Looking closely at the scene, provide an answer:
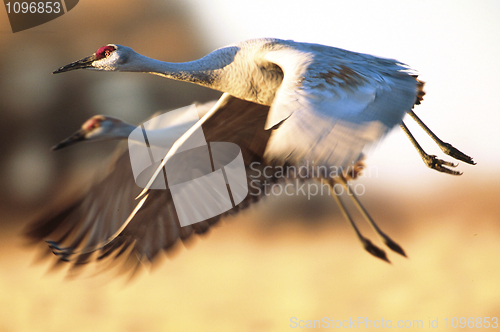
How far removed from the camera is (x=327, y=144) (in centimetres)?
67

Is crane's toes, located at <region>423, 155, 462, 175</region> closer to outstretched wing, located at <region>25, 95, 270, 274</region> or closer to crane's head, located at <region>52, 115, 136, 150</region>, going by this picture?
outstretched wing, located at <region>25, 95, 270, 274</region>

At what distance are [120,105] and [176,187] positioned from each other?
1099 mm

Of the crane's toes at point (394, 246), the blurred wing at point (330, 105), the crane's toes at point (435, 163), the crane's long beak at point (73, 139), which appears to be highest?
the blurred wing at point (330, 105)

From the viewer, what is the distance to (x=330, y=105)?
0.75 m

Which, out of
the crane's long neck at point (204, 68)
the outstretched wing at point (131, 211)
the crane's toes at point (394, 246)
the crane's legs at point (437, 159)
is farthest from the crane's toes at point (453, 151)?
the crane's long neck at point (204, 68)

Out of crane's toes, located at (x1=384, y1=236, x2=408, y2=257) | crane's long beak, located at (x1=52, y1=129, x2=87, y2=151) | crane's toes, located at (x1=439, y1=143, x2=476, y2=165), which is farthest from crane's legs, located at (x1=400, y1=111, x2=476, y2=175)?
crane's long beak, located at (x1=52, y1=129, x2=87, y2=151)

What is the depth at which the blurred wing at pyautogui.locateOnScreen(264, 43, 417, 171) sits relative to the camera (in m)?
0.67

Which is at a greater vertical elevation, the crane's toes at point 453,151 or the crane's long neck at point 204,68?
the crane's long neck at point 204,68

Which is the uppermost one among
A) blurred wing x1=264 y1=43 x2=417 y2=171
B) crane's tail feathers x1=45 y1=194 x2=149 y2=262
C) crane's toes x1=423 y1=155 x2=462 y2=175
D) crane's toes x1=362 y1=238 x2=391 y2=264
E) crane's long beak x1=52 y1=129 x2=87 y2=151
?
blurred wing x1=264 y1=43 x2=417 y2=171

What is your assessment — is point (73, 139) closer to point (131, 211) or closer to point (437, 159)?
point (131, 211)

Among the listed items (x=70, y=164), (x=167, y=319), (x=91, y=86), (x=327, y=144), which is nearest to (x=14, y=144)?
(x=70, y=164)

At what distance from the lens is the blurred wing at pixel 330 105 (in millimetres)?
669

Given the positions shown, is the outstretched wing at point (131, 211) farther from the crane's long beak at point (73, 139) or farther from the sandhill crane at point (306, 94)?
the crane's long beak at point (73, 139)

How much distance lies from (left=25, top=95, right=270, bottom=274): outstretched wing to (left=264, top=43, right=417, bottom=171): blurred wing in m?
0.35
